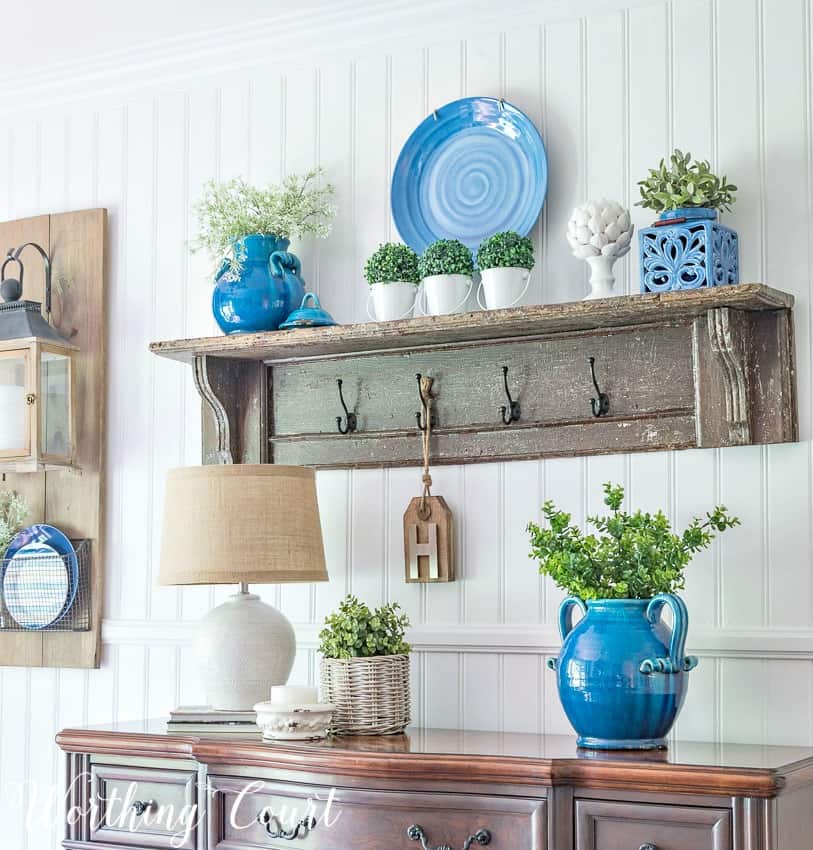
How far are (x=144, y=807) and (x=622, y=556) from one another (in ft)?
3.32

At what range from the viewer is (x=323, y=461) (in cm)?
288

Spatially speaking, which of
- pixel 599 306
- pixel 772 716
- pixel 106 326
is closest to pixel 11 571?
pixel 106 326

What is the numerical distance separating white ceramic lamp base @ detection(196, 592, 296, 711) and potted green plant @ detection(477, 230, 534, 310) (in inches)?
30.5

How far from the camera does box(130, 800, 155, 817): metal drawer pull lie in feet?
8.08

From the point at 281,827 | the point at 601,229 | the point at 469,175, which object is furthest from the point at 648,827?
the point at 469,175

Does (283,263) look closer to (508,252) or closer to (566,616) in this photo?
(508,252)

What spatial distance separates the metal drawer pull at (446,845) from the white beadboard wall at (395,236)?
20.4 inches

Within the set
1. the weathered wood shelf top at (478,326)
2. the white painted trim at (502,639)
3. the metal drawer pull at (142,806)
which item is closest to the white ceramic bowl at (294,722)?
the metal drawer pull at (142,806)

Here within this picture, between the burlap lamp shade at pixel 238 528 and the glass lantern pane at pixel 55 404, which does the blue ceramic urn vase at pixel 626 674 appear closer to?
the burlap lamp shade at pixel 238 528

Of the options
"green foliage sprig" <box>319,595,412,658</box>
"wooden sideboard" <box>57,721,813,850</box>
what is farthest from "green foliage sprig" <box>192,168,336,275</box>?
"wooden sideboard" <box>57,721,813,850</box>

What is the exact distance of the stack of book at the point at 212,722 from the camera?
2.48m

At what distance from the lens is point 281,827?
2277 millimetres

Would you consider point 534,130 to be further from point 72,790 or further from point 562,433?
point 72,790

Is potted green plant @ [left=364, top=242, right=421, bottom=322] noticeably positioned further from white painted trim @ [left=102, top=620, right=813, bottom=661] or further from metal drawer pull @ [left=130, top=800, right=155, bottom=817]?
metal drawer pull @ [left=130, top=800, right=155, bottom=817]
